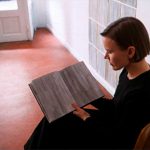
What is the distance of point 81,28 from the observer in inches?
124

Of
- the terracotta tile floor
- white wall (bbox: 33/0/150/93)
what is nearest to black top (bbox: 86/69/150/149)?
white wall (bbox: 33/0/150/93)

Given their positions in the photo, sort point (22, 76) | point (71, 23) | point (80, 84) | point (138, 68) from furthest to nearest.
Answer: point (71, 23)
point (22, 76)
point (80, 84)
point (138, 68)

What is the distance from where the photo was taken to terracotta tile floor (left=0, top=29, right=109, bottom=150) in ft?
7.27

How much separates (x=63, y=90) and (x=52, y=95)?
6 centimetres

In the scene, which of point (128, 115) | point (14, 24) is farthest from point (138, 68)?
point (14, 24)

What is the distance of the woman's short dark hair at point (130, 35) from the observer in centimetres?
107

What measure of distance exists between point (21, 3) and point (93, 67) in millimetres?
1754

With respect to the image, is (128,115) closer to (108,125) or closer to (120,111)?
(120,111)

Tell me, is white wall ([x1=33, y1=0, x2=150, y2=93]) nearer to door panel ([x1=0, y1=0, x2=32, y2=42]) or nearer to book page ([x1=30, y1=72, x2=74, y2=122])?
door panel ([x1=0, y1=0, x2=32, y2=42])

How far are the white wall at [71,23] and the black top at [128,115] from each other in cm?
186

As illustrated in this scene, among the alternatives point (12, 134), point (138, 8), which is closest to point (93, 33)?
point (138, 8)

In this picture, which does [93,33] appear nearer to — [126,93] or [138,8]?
[138,8]

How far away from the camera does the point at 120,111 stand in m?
1.12

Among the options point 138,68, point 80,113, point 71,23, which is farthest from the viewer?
point 71,23
